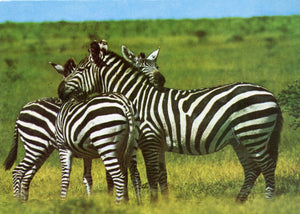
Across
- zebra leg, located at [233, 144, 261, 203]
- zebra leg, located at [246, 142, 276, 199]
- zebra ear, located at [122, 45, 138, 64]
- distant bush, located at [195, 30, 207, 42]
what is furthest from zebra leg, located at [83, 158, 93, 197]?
distant bush, located at [195, 30, 207, 42]

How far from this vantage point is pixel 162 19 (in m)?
11.4

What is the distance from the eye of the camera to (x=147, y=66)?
9.59 metres

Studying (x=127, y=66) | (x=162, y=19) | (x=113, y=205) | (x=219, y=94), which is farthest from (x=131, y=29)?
(x=113, y=205)

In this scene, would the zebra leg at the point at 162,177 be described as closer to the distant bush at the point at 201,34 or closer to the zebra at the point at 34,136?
the zebra at the point at 34,136

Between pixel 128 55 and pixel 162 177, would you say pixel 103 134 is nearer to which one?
pixel 162 177

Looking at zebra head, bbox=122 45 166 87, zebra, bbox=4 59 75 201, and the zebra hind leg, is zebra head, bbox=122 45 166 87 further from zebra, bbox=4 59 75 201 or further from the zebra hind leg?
the zebra hind leg

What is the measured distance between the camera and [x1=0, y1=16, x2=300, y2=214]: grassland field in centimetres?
1023

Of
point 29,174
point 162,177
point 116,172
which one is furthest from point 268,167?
point 29,174

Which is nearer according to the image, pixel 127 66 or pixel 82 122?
pixel 82 122

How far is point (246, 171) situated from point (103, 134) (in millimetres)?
2618

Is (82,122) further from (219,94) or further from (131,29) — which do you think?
(131,29)

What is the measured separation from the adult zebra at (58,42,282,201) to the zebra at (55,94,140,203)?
0.39 meters

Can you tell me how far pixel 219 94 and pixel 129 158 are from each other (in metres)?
1.86

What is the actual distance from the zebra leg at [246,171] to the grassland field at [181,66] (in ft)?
1.04
